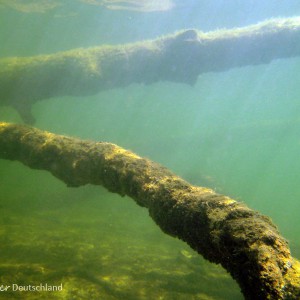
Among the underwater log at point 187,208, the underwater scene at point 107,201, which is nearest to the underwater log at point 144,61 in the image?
the underwater scene at point 107,201

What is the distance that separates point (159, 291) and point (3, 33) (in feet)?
132

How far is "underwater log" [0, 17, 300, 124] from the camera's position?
511 inches

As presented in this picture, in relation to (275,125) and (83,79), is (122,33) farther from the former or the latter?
(83,79)

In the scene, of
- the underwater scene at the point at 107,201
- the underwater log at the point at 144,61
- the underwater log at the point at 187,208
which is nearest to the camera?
the underwater log at the point at 187,208

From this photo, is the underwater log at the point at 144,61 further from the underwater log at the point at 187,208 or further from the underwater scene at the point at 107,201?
the underwater log at the point at 187,208

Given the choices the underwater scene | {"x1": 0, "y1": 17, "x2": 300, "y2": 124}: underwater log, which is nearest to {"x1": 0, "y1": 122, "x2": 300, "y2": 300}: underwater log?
the underwater scene

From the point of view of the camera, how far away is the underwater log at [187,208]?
2051 millimetres

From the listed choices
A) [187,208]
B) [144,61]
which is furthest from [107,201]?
[187,208]

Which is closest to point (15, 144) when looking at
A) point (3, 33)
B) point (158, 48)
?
point (158, 48)

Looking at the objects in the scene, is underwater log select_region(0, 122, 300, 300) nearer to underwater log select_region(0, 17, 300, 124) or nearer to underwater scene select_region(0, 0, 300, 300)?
underwater scene select_region(0, 0, 300, 300)

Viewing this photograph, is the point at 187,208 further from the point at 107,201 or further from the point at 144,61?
the point at 107,201

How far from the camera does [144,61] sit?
13.6 metres

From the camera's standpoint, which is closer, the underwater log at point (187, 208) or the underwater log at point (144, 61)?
the underwater log at point (187, 208)

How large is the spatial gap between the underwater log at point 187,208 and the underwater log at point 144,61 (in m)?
7.48
